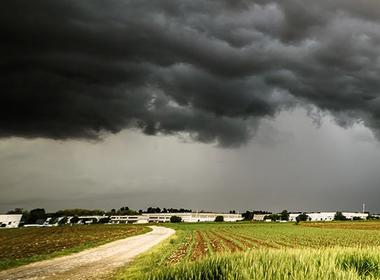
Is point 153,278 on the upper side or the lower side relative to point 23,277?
upper

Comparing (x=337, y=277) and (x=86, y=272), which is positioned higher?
(x=337, y=277)

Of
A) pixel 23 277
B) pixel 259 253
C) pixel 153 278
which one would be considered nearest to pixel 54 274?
pixel 23 277

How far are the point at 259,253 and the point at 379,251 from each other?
19.5ft

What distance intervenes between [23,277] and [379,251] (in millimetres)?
17052

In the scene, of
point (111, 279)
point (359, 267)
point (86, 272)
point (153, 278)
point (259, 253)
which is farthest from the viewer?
point (86, 272)

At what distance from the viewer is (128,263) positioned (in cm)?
2639

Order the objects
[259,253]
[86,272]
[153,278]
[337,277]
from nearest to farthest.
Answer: [153,278] < [337,277] < [259,253] < [86,272]

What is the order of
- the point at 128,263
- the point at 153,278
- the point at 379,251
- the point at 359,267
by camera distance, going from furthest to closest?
the point at 128,263 < the point at 379,251 < the point at 359,267 < the point at 153,278

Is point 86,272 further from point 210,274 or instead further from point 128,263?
point 210,274

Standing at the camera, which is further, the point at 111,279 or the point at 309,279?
the point at 111,279

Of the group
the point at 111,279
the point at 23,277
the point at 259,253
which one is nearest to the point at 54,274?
the point at 23,277

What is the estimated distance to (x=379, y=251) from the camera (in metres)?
13.9

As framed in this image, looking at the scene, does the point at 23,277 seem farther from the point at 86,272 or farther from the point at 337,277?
the point at 337,277

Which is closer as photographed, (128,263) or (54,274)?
(54,274)
